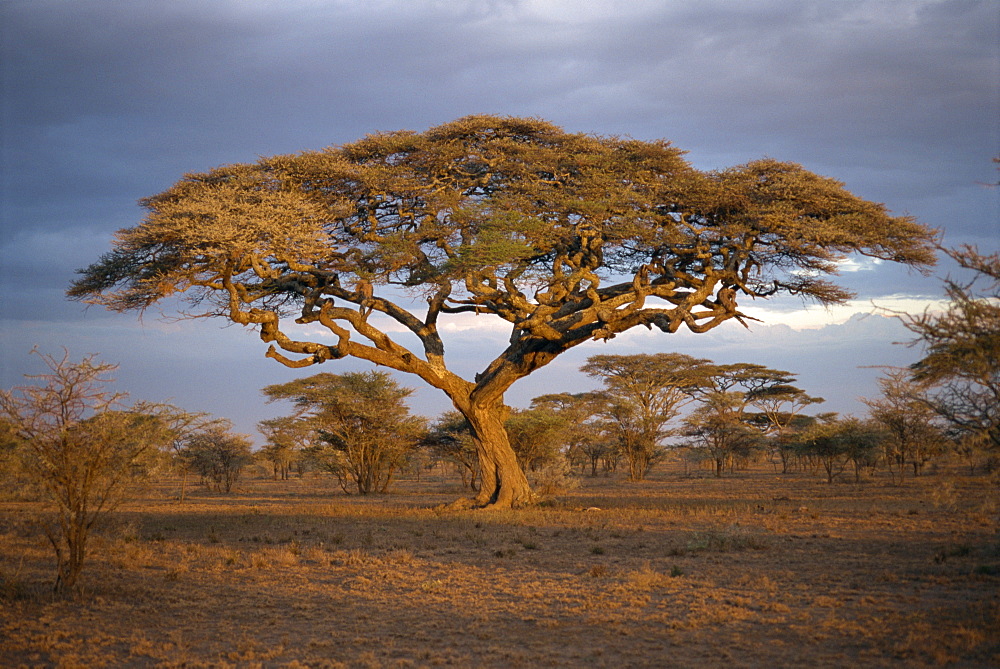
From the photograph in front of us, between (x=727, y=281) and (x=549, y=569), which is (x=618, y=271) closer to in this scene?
(x=727, y=281)

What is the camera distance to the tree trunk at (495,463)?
16703 millimetres

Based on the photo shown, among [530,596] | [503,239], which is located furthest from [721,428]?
[530,596]

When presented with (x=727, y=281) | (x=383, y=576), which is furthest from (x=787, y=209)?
(x=383, y=576)

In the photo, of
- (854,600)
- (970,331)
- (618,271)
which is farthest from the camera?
(618,271)

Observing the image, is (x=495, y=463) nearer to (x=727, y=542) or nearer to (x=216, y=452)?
(x=727, y=542)

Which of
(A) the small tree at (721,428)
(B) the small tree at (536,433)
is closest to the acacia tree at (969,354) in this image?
(B) the small tree at (536,433)

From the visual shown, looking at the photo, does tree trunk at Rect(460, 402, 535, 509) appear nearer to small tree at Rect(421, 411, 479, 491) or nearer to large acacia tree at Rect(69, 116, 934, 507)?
large acacia tree at Rect(69, 116, 934, 507)

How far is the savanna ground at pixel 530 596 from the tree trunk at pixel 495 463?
3546 mm

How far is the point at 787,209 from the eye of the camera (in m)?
14.1

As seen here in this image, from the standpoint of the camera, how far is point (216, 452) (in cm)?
2844

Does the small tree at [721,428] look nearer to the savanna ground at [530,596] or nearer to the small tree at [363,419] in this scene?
the small tree at [363,419]

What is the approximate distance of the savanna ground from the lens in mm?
5664

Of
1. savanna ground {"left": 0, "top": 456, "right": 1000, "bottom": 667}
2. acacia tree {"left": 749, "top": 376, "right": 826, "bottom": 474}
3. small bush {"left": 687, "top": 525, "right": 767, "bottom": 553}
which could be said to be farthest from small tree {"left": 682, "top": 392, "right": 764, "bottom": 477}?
small bush {"left": 687, "top": 525, "right": 767, "bottom": 553}

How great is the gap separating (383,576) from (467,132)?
966 cm
